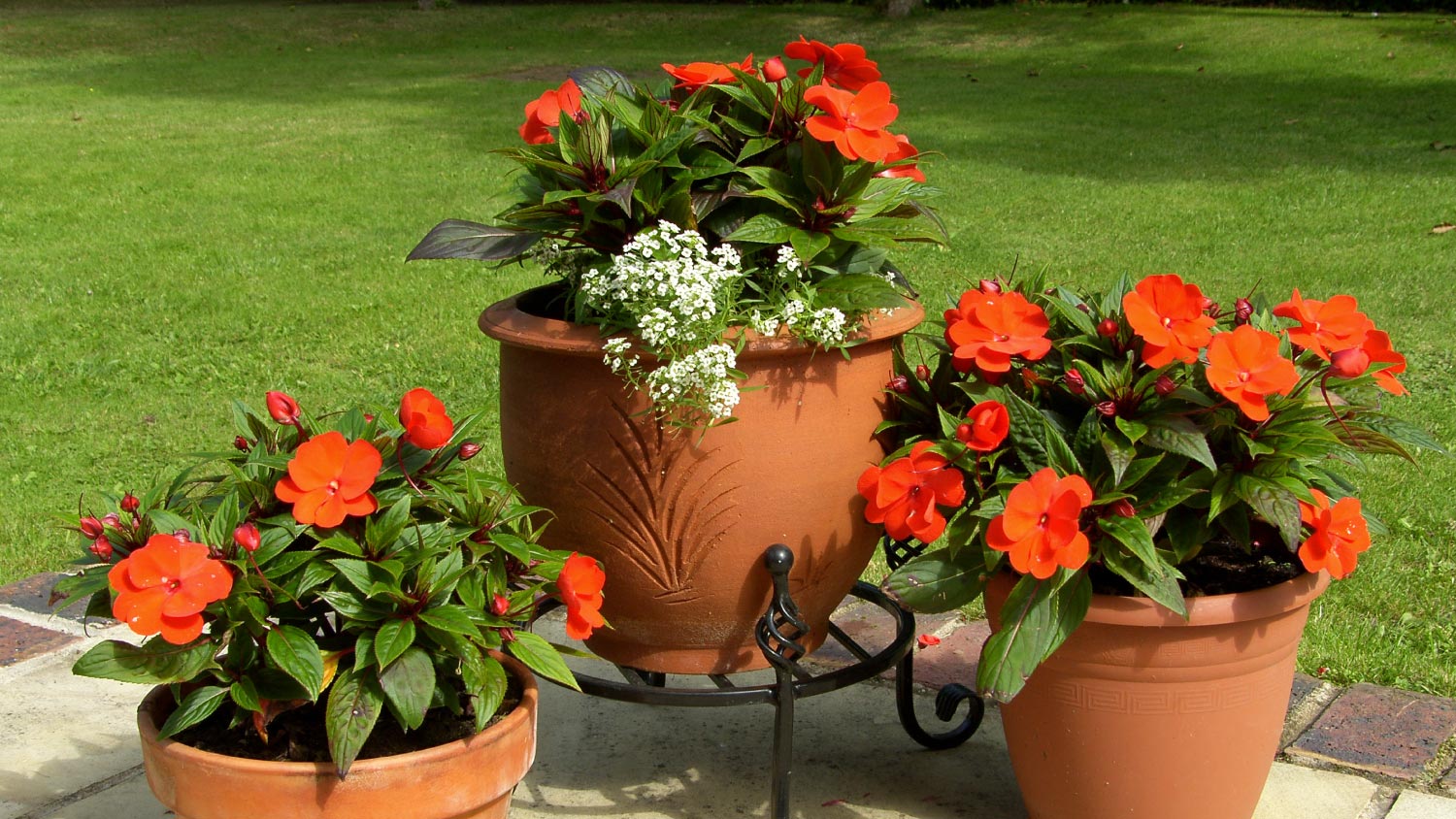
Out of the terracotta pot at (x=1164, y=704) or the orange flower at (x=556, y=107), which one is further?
the orange flower at (x=556, y=107)

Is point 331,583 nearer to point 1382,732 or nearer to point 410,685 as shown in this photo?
point 410,685

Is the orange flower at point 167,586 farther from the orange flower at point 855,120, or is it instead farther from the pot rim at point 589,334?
the orange flower at point 855,120

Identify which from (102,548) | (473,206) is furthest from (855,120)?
(473,206)

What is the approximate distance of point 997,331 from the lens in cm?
220

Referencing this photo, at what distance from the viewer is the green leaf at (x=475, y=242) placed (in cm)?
223

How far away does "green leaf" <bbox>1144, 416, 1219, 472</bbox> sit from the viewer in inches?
79.0

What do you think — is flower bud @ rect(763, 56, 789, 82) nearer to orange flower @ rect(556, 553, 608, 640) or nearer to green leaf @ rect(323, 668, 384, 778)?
orange flower @ rect(556, 553, 608, 640)

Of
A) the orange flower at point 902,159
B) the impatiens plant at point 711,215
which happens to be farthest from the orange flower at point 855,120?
→ the orange flower at point 902,159

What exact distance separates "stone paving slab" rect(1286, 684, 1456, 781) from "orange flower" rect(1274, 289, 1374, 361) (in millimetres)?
878

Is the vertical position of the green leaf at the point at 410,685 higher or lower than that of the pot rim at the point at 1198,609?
lower

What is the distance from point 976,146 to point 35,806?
28.3 ft

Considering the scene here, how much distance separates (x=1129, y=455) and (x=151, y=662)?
4.64ft

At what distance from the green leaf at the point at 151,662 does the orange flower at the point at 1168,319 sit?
1411 millimetres

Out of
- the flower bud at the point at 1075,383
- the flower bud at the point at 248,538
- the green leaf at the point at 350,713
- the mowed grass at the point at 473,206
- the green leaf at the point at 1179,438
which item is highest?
the flower bud at the point at 1075,383
